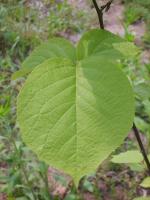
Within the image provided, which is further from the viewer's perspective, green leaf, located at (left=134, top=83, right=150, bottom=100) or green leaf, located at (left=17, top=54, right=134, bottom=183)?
green leaf, located at (left=134, top=83, right=150, bottom=100)

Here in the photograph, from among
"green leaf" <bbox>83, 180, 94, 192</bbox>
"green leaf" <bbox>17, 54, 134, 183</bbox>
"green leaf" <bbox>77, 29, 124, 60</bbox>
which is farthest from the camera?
"green leaf" <bbox>83, 180, 94, 192</bbox>

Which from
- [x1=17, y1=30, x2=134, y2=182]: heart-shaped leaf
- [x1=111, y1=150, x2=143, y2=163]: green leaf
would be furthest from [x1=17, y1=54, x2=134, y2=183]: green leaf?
[x1=111, y1=150, x2=143, y2=163]: green leaf

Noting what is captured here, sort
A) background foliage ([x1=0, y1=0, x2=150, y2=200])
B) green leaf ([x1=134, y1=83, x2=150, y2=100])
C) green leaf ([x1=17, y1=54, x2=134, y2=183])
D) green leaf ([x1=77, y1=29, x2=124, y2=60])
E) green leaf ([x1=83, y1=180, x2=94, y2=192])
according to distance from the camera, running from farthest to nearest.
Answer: green leaf ([x1=83, y1=180, x2=94, y2=192]) < background foliage ([x1=0, y1=0, x2=150, y2=200]) < green leaf ([x1=134, y1=83, x2=150, y2=100]) < green leaf ([x1=77, y1=29, x2=124, y2=60]) < green leaf ([x1=17, y1=54, x2=134, y2=183])

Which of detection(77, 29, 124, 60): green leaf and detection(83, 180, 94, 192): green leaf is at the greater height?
detection(77, 29, 124, 60): green leaf

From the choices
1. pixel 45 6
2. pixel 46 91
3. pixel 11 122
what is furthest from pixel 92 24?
pixel 46 91

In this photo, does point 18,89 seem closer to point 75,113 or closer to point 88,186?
point 88,186

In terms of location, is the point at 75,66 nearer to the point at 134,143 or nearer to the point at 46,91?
the point at 46,91

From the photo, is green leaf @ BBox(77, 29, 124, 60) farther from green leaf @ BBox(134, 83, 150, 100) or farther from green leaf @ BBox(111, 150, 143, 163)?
green leaf @ BBox(111, 150, 143, 163)

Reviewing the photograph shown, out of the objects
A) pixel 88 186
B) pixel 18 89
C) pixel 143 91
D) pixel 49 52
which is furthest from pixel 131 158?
pixel 18 89
